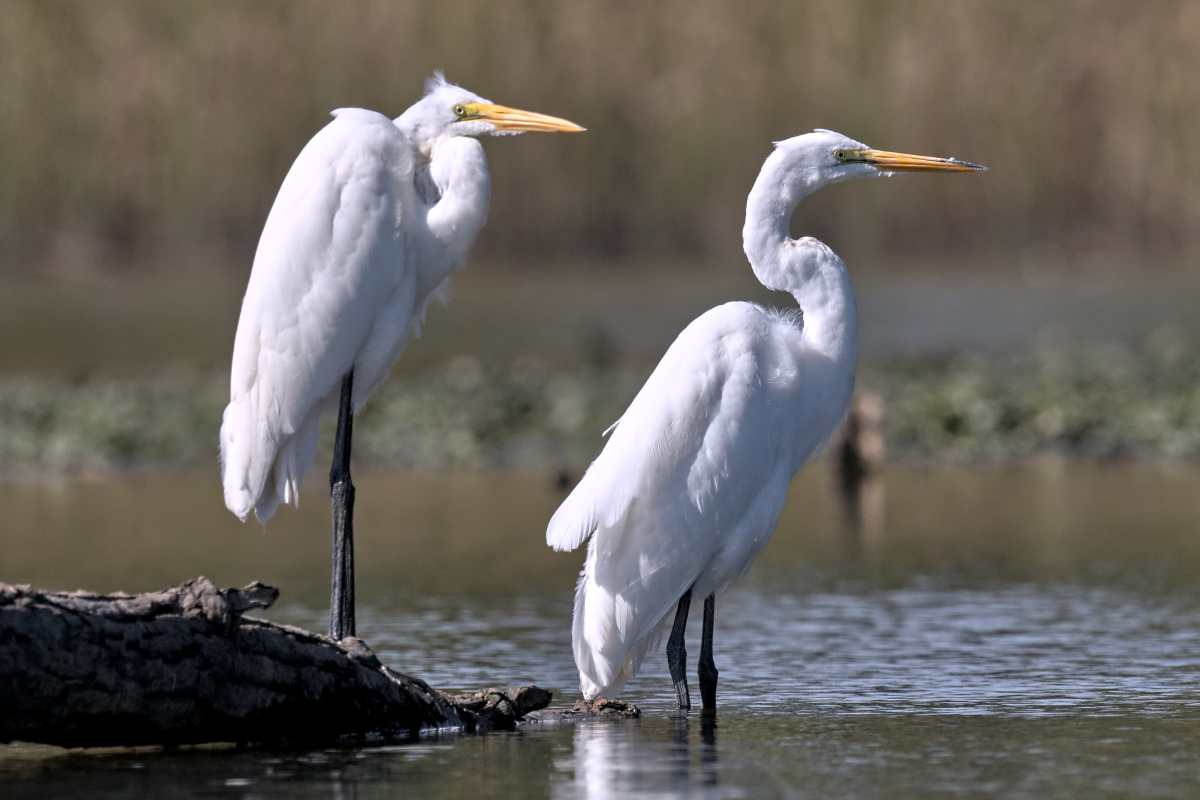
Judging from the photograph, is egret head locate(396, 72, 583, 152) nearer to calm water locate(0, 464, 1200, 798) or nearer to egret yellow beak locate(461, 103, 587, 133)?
egret yellow beak locate(461, 103, 587, 133)

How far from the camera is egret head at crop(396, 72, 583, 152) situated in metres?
7.44

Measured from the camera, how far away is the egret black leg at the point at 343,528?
6902mm

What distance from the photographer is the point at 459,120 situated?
24.6 feet

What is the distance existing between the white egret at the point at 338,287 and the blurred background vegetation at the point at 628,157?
1535cm

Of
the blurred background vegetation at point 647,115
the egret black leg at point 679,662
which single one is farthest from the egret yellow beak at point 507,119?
the blurred background vegetation at point 647,115

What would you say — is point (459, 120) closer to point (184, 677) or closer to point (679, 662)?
point (679, 662)

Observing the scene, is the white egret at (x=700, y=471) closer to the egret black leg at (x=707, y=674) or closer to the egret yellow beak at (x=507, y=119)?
the egret black leg at (x=707, y=674)

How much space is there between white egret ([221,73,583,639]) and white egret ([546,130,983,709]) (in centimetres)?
103

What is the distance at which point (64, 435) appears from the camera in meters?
15.6

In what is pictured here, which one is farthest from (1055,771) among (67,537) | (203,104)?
(203,104)

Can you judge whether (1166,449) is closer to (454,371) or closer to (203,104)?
(454,371)

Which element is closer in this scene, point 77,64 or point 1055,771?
point 1055,771

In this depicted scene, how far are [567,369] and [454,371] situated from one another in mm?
2700

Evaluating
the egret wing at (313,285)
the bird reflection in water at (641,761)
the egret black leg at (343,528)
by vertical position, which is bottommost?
the bird reflection in water at (641,761)
